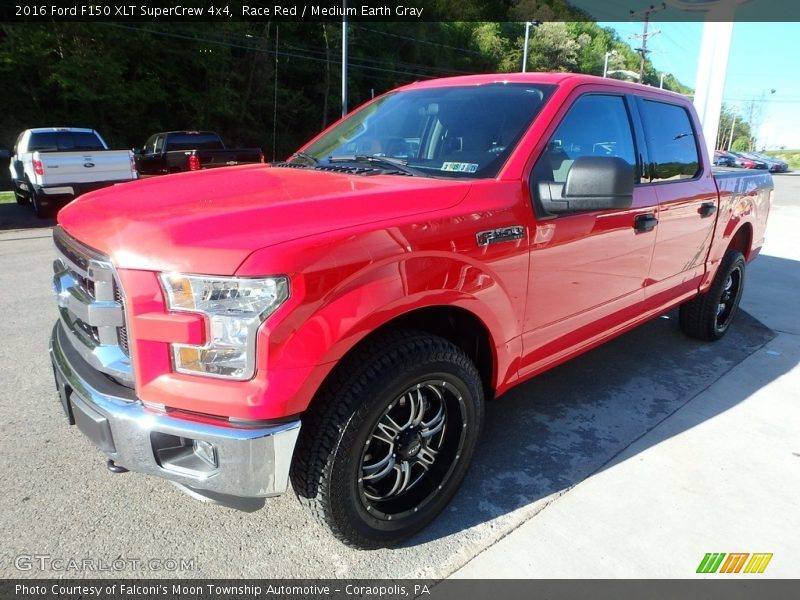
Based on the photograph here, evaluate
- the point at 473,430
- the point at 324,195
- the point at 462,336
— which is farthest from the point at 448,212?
the point at 473,430

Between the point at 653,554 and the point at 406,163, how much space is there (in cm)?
201

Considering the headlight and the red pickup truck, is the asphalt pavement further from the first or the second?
the headlight

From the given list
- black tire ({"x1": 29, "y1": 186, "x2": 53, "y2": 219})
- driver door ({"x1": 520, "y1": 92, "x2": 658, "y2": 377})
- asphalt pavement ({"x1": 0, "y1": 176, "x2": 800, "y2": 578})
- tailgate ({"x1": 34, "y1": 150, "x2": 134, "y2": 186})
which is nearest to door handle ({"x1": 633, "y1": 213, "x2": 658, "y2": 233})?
driver door ({"x1": 520, "y1": 92, "x2": 658, "y2": 377})

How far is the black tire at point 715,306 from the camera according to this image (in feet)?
14.7

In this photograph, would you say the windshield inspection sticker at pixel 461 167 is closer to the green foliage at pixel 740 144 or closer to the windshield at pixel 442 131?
the windshield at pixel 442 131

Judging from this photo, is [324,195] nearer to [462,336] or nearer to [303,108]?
[462,336]

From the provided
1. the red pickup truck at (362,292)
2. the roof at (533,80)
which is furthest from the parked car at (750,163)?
the red pickup truck at (362,292)

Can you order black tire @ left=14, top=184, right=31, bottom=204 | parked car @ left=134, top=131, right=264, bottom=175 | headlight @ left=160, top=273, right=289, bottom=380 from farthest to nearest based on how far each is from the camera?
1. parked car @ left=134, top=131, right=264, bottom=175
2. black tire @ left=14, top=184, right=31, bottom=204
3. headlight @ left=160, top=273, right=289, bottom=380

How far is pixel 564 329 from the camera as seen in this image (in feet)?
9.29

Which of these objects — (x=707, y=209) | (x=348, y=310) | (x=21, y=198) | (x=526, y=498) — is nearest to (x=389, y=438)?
(x=348, y=310)

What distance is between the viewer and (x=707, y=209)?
3902mm

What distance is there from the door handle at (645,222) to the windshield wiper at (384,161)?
1.35 meters

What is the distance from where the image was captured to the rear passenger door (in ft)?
11.2

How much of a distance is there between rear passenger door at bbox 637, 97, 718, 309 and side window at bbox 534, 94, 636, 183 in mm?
271
